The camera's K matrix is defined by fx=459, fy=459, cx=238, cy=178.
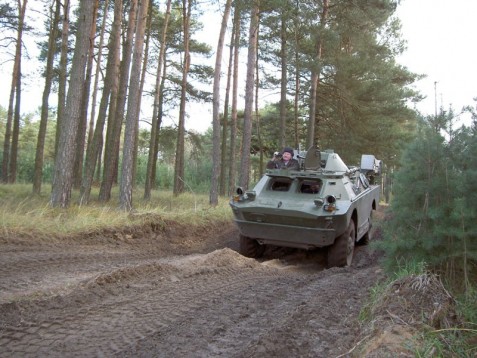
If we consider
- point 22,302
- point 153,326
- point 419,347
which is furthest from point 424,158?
point 22,302

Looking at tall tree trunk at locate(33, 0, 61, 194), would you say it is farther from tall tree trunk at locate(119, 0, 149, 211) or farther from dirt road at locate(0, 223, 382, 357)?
dirt road at locate(0, 223, 382, 357)

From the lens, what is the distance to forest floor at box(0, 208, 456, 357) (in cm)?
369

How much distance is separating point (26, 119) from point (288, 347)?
186 ft

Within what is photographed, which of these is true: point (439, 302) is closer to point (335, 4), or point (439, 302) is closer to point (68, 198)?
point (68, 198)

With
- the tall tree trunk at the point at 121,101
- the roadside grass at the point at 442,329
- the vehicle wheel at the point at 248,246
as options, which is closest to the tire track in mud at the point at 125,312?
the roadside grass at the point at 442,329

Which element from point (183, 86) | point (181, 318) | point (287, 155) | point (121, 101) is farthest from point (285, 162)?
point (183, 86)

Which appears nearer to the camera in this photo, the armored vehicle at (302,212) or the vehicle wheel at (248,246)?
the armored vehicle at (302,212)

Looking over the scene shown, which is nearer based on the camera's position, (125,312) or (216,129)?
(125,312)

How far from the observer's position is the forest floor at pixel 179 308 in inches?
145

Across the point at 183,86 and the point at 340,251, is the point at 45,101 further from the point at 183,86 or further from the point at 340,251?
the point at 340,251

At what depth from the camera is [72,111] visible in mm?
10430

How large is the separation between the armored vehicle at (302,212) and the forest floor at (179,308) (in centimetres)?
63

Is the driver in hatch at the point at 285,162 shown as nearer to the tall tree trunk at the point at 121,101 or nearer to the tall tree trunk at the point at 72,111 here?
the tall tree trunk at the point at 72,111

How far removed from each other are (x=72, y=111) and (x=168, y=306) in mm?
6991
